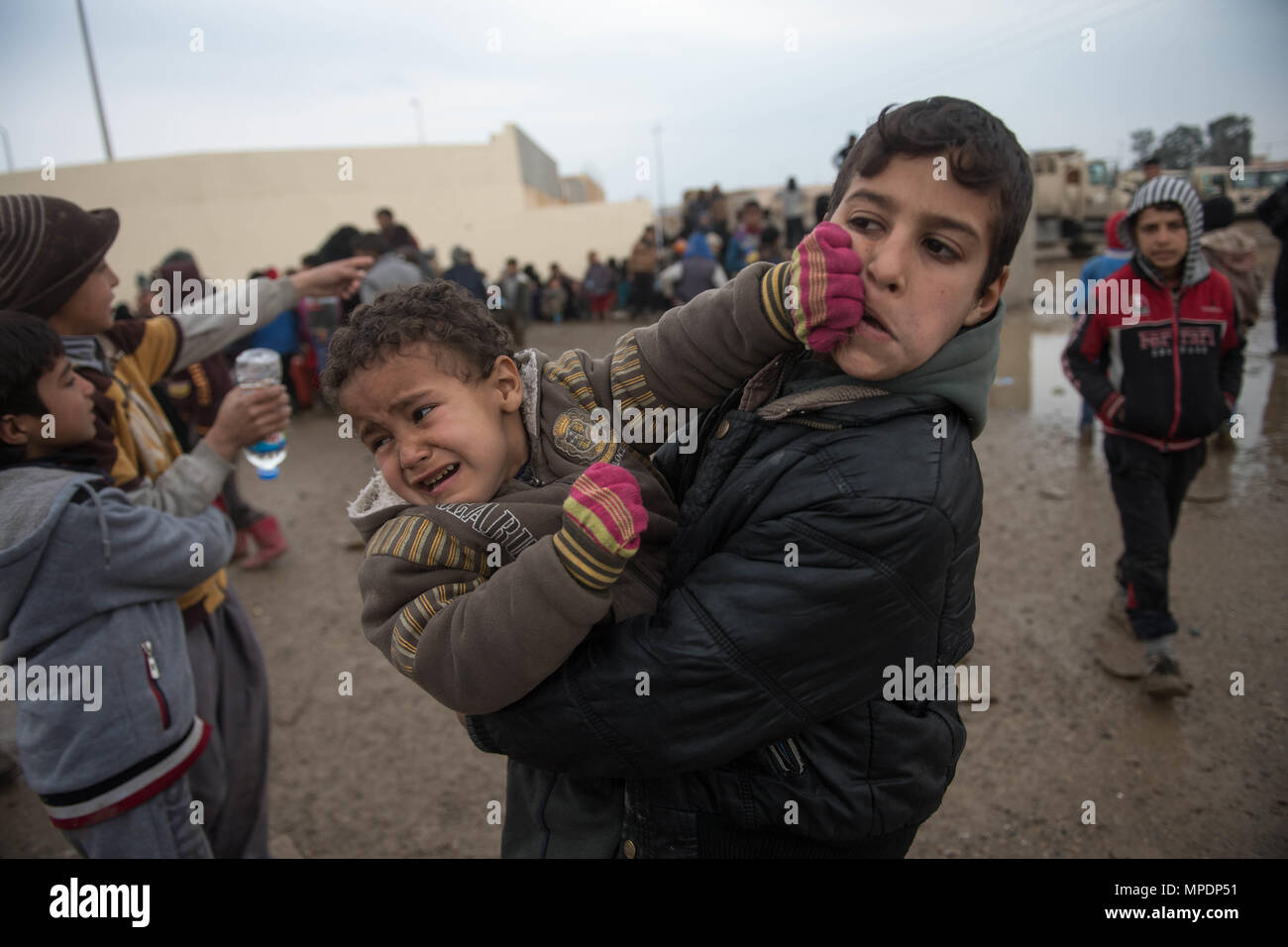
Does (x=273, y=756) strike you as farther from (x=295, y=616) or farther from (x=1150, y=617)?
(x=1150, y=617)

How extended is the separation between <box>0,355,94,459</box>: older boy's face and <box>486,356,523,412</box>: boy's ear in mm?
1242

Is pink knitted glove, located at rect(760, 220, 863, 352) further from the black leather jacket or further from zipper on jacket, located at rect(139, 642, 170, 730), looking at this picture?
zipper on jacket, located at rect(139, 642, 170, 730)

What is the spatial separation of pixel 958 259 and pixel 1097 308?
11.1ft

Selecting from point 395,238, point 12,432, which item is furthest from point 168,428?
point 395,238

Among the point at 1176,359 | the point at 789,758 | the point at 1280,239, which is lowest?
the point at 789,758

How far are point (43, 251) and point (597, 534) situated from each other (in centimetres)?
201

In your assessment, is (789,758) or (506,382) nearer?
(789,758)

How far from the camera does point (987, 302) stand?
138 centimetres

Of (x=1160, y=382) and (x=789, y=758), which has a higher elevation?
(x=1160, y=382)

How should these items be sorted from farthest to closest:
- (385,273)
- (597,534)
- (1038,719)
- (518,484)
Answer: (385,273) < (1038,719) < (518,484) < (597,534)

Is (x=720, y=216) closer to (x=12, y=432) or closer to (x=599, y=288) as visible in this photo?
(x=599, y=288)

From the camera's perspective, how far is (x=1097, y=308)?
13.3ft

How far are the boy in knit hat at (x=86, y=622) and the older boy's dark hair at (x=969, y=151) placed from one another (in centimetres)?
197

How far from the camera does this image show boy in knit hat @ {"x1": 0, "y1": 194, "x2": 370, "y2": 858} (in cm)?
217
